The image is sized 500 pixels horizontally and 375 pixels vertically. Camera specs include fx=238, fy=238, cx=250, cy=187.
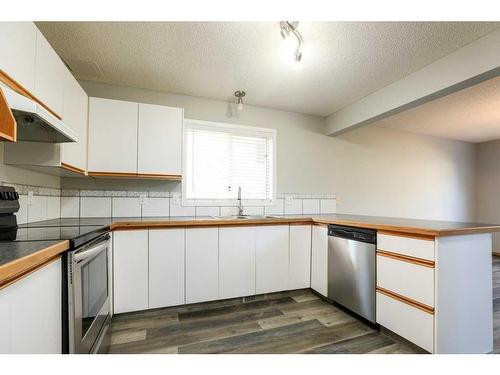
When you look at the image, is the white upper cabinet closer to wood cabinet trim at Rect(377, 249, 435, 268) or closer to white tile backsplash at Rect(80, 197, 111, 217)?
white tile backsplash at Rect(80, 197, 111, 217)

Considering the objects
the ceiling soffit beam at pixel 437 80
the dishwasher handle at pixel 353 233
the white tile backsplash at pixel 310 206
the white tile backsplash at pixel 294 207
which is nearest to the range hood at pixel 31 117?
the dishwasher handle at pixel 353 233

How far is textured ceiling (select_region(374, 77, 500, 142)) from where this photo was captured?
8.89 ft

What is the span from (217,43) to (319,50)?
817mm

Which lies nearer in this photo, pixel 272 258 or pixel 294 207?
pixel 272 258

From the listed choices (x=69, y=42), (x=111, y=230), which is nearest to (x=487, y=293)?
(x=111, y=230)

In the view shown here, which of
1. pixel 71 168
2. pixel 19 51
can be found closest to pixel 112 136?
pixel 71 168

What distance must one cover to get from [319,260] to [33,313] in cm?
225

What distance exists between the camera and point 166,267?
83.3 inches

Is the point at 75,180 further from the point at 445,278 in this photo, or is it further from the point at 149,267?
the point at 445,278

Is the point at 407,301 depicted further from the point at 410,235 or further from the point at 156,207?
the point at 156,207

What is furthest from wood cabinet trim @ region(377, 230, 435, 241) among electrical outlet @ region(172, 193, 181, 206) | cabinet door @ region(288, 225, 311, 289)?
electrical outlet @ region(172, 193, 181, 206)

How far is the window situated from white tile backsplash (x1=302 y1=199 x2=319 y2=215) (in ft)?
1.69
